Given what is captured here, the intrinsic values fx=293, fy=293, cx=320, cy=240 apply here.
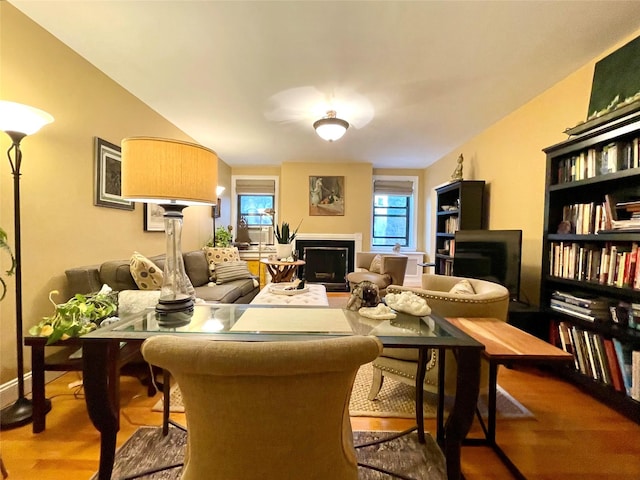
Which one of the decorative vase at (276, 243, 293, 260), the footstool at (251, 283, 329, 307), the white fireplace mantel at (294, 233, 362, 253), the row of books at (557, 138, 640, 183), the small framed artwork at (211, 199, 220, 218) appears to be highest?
the row of books at (557, 138, 640, 183)

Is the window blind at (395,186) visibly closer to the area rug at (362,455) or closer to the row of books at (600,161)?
the row of books at (600,161)

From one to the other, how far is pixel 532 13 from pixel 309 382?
239 centimetres

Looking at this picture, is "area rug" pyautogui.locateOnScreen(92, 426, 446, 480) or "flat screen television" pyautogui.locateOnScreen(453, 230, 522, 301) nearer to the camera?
"area rug" pyautogui.locateOnScreen(92, 426, 446, 480)

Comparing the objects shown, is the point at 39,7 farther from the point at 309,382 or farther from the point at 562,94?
the point at 562,94

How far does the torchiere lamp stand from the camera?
120 cm

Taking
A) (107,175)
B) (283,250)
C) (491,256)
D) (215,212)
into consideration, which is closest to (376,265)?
(283,250)

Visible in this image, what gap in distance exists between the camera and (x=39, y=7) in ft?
5.90

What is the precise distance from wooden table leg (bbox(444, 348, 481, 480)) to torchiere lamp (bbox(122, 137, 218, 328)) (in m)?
1.08

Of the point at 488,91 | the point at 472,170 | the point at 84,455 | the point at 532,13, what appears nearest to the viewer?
the point at 84,455

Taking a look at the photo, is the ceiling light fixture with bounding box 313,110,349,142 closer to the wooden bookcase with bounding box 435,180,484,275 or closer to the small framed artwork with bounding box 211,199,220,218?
the wooden bookcase with bounding box 435,180,484,275

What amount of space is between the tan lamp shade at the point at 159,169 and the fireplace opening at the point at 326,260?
4.38m

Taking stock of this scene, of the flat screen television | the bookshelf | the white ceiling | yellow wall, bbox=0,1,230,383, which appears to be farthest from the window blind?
yellow wall, bbox=0,1,230,383

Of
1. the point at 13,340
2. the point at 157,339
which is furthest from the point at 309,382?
the point at 13,340

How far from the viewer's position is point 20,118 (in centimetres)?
156
